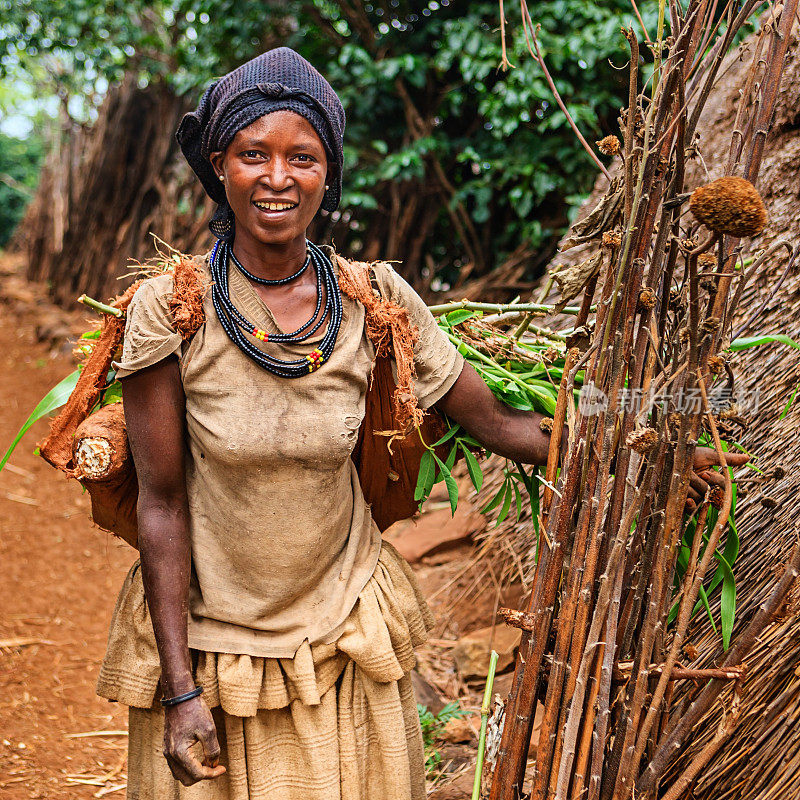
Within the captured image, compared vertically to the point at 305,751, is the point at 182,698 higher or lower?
higher

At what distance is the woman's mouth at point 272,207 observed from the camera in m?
1.50

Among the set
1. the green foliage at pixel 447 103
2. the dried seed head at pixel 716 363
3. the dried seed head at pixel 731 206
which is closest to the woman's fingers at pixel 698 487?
the dried seed head at pixel 716 363

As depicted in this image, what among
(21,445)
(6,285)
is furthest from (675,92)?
(6,285)

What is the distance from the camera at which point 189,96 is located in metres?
6.71

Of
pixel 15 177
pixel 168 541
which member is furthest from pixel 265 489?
pixel 15 177

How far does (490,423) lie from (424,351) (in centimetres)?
20

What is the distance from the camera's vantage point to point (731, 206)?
1.11 meters

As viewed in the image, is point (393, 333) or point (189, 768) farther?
point (393, 333)

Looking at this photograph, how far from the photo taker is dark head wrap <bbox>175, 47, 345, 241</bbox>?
1499 mm

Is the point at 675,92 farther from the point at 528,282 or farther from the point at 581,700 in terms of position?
the point at 528,282

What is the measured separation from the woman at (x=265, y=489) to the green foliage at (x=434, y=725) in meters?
1.06

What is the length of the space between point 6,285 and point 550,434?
809 centimetres

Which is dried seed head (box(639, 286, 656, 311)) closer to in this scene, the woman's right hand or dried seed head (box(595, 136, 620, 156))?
dried seed head (box(595, 136, 620, 156))

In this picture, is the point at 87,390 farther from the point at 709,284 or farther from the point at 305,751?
the point at 709,284
